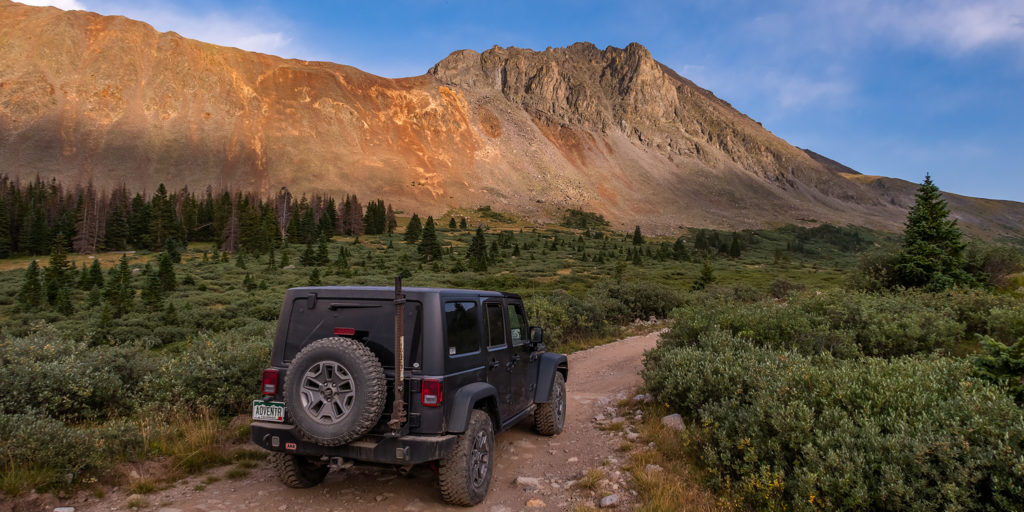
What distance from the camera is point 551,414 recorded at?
7777 mm

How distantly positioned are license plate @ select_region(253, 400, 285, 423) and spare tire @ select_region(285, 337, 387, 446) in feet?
1.34

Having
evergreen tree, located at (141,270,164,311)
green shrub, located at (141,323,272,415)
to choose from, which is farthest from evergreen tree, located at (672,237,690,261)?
green shrub, located at (141,323,272,415)

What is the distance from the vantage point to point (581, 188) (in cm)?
13688

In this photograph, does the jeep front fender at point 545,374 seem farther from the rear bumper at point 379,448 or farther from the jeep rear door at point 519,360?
the rear bumper at point 379,448

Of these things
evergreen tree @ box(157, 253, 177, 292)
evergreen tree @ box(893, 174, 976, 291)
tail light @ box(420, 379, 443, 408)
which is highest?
evergreen tree @ box(893, 174, 976, 291)

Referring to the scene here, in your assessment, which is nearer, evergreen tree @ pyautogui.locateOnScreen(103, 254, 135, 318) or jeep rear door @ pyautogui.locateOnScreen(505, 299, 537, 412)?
jeep rear door @ pyautogui.locateOnScreen(505, 299, 537, 412)

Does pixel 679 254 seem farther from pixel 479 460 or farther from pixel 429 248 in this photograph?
pixel 479 460

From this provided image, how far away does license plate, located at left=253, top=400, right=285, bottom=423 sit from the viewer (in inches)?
202

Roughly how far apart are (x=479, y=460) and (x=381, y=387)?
61.0 inches

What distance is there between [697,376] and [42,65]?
531ft

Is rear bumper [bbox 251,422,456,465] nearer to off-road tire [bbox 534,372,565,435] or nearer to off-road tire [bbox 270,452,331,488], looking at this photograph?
off-road tire [bbox 270,452,331,488]

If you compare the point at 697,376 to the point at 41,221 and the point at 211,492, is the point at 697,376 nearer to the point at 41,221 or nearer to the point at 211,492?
the point at 211,492

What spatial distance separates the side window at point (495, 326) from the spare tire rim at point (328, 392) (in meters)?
1.85

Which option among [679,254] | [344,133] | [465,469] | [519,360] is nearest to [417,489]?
[465,469]
